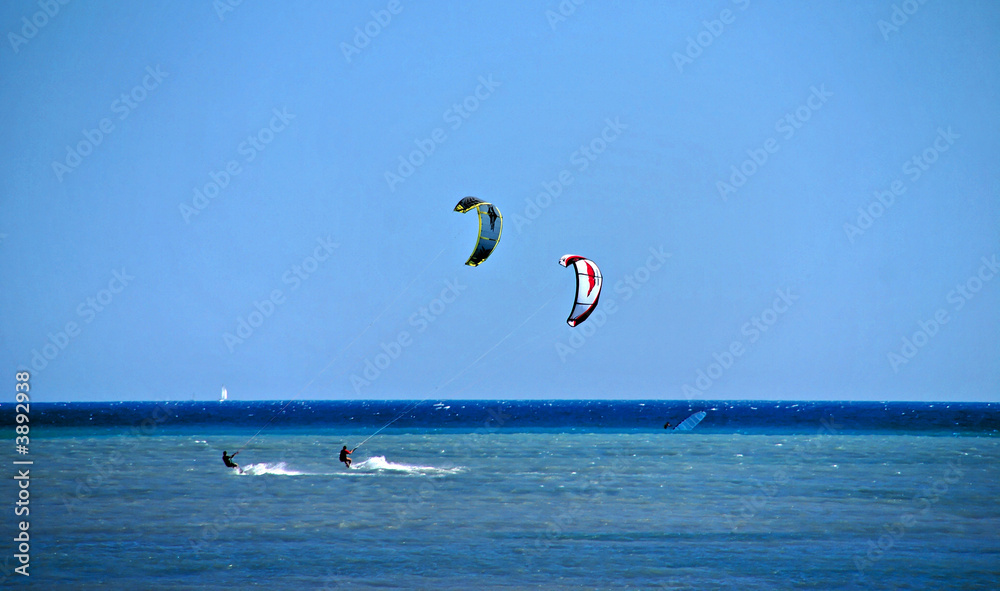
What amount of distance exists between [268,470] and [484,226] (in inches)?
613

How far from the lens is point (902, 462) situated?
1435 inches

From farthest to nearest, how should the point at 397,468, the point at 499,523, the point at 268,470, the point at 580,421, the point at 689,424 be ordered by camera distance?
the point at 580,421, the point at 689,424, the point at 397,468, the point at 268,470, the point at 499,523

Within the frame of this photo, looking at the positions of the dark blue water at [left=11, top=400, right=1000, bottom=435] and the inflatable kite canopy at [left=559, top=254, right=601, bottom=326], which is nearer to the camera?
the inflatable kite canopy at [left=559, top=254, right=601, bottom=326]

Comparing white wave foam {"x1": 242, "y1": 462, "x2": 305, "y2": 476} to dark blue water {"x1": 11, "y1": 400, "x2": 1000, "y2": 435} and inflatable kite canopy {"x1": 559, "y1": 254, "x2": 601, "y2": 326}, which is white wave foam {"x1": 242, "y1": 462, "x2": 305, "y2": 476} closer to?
inflatable kite canopy {"x1": 559, "y1": 254, "x2": 601, "y2": 326}

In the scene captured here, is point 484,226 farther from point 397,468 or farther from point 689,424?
point 689,424

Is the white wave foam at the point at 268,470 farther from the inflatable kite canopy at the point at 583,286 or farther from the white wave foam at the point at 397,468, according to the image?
the inflatable kite canopy at the point at 583,286

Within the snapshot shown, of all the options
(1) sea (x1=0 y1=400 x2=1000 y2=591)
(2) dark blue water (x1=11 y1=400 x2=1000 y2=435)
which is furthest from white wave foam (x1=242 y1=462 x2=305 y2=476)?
(2) dark blue water (x1=11 y1=400 x2=1000 y2=435)

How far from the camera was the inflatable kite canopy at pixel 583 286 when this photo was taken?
21.3m

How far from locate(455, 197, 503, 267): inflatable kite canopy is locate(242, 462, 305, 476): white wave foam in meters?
13.2

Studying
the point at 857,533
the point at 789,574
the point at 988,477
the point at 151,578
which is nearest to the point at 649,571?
the point at 789,574

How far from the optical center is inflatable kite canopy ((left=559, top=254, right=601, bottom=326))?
21344 millimetres

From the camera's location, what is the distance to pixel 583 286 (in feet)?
70.4

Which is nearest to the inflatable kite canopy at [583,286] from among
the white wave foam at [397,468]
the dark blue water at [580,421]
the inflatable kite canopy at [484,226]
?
the inflatable kite canopy at [484,226]

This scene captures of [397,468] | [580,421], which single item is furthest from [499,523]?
[580,421]
